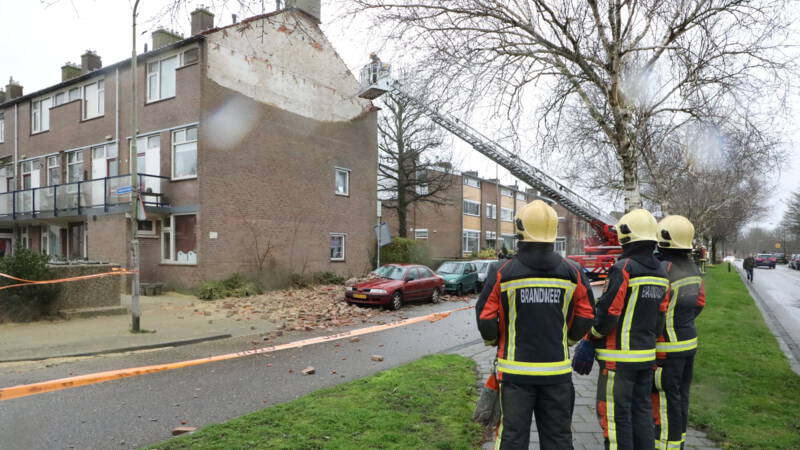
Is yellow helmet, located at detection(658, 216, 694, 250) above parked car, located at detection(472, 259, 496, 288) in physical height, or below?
above

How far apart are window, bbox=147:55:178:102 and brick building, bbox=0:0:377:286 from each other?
0.06 meters

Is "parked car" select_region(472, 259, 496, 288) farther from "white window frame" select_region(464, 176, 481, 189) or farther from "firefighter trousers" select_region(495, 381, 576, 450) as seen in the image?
"white window frame" select_region(464, 176, 481, 189)

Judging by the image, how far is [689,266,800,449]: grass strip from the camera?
4.53 m

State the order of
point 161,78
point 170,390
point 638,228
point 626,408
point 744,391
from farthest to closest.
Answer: point 161,78, point 170,390, point 744,391, point 638,228, point 626,408

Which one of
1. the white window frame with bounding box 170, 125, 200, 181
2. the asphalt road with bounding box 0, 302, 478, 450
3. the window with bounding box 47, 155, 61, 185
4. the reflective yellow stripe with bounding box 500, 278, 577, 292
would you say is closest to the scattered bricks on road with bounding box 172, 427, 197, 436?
the asphalt road with bounding box 0, 302, 478, 450

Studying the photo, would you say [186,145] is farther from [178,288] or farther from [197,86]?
[178,288]

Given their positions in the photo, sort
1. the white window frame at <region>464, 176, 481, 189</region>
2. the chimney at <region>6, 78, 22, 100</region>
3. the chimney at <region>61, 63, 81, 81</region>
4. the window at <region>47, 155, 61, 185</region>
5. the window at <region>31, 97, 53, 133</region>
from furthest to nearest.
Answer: the white window frame at <region>464, 176, 481, 189</region> < the chimney at <region>6, 78, 22, 100</region> < the chimney at <region>61, 63, 81, 81</region> < the window at <region>31, 97, 53, 133</region> < the window at <region>47, 155, 61, 185</region>

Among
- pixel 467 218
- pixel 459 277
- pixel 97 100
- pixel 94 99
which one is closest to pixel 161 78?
pixel 97 100

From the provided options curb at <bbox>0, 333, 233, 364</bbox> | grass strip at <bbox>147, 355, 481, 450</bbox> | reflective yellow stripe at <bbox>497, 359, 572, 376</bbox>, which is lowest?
curb at <bbox>0, 333, 233, 364</bbox>

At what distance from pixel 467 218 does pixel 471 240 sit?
6.91 feet

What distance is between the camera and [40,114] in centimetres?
2309

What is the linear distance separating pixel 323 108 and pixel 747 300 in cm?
1744

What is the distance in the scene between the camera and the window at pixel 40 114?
2264 centimetres

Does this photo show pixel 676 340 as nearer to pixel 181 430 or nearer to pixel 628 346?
pixel 628 346
